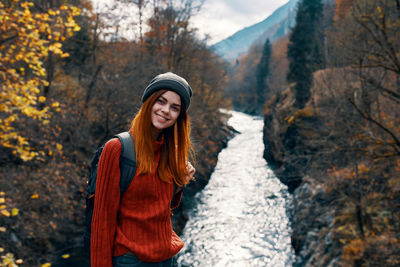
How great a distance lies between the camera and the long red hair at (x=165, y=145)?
1593 mm

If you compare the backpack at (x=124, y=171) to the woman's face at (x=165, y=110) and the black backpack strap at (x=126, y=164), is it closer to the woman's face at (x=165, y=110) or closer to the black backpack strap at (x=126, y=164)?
the black backpack strap at (x=126, y=164)

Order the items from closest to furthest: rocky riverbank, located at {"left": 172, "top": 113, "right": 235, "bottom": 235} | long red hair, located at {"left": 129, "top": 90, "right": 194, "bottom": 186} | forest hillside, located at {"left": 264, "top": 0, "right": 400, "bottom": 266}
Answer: long red hair, located at {"left": 129, "top": 90, "right": 194, "bottom": 186}
forest hillside, located at {"left": 264, "top": 0, "right": 400, "bottom": 266}
rocky riverbank, located at {"left": 172, "top": 113, "right": 235, "bottom": 235}

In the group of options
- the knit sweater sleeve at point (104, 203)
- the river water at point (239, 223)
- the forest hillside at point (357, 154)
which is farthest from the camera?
the river water at point (239, 223)

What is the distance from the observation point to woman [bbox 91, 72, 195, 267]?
1478mm

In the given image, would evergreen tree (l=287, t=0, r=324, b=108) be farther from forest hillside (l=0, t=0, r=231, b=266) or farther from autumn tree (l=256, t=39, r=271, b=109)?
autumn tree (l=256, t=39, r=271, b=109)

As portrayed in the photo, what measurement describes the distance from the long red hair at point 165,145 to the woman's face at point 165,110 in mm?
28

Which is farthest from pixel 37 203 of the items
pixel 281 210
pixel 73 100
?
pixel 281 210

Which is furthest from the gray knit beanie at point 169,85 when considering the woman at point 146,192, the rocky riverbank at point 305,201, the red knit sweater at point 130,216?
the rocky riverbank at point 305,201

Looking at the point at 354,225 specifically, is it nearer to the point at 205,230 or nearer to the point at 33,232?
the point at 205,230

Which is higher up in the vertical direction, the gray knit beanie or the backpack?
the gray knit beanie

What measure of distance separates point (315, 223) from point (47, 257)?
30.6 feet

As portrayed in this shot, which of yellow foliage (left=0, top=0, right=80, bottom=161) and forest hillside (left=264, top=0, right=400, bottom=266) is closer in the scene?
yellow foliage (left=0, top=0, right=80, bottom=161)

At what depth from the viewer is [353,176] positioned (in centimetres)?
868

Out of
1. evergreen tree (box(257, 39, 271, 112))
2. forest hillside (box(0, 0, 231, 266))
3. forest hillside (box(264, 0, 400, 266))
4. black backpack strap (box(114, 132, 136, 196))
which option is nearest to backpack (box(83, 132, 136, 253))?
black backpack strap (box(114, 132, 136, 196))
